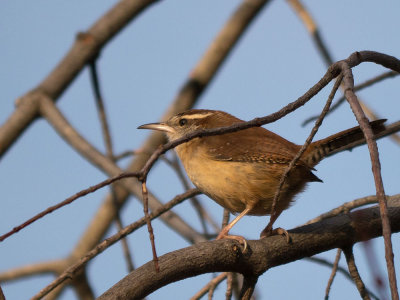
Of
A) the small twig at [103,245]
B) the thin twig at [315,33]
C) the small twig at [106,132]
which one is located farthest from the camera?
the thin twig at [315,33]

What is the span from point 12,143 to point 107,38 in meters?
1.12

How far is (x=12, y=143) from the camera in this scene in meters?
4.80

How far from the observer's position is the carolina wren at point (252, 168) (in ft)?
12.5

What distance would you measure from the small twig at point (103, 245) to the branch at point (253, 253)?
0.56 metres

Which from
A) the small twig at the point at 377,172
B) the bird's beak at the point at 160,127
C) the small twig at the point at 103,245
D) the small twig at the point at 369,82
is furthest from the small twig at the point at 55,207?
the bird's beak at the point at 160,127

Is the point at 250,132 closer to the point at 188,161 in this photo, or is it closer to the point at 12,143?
the point at 188,161

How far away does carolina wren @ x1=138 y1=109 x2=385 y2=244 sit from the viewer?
380 cm

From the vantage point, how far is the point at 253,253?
2.93 meters

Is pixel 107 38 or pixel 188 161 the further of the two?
pixel 107 38

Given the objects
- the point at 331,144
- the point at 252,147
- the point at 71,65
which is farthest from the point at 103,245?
the point at 71,65

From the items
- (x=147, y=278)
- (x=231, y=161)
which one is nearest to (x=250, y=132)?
(x=231, y=161)

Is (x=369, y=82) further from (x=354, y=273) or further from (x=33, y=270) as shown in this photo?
(x=33, y=270)

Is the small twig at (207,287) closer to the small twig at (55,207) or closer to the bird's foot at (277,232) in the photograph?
the bird's foot at (277,232)

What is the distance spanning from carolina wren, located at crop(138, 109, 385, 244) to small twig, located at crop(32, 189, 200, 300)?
0.16m
